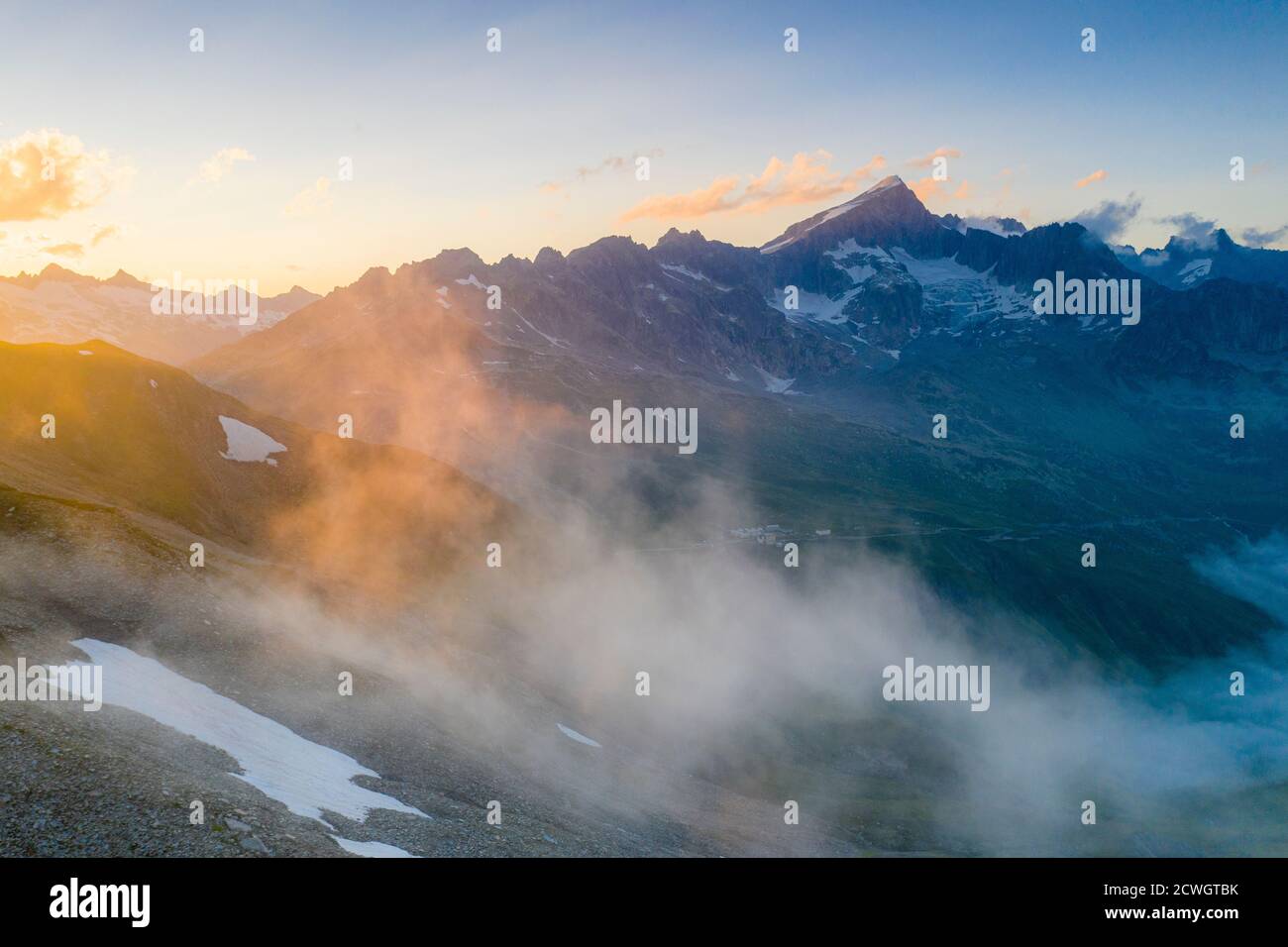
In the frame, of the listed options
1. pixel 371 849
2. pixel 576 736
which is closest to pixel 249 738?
pixel 371 849

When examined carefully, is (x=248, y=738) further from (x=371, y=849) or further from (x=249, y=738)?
(x=371, y=849)

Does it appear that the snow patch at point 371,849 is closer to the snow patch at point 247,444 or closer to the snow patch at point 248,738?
the snow patch at point 248,738

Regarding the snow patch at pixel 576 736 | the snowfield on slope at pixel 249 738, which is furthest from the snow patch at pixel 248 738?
the snow patch at pixel 576 736

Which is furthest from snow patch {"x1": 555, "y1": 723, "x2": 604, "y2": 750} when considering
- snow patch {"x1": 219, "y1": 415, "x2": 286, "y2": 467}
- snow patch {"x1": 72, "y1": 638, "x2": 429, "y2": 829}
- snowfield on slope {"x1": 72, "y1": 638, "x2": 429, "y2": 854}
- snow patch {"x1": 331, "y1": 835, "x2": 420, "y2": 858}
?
snow patch {"x1": 219, "y1": 415, "x2": 286, "y2": 467}

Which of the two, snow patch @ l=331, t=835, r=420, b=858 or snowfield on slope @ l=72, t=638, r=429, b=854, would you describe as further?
snowfield on slope @ l=72, t=638, r=429, b=854

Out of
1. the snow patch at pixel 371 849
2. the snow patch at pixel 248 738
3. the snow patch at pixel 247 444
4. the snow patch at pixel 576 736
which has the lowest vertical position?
the snow patch at pixel 576 736

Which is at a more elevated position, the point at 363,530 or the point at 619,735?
the point at 363,530

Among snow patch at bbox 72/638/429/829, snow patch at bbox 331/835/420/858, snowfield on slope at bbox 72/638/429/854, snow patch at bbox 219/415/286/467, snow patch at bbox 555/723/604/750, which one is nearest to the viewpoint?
snow patch at bbox 331/835/420/858

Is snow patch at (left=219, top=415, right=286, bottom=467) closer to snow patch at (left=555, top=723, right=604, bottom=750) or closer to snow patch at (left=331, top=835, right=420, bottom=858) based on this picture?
snow patch at (left=555, top=723, right=604, bottom=750)

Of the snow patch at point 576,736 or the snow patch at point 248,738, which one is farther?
the snow patch at point 576,736
